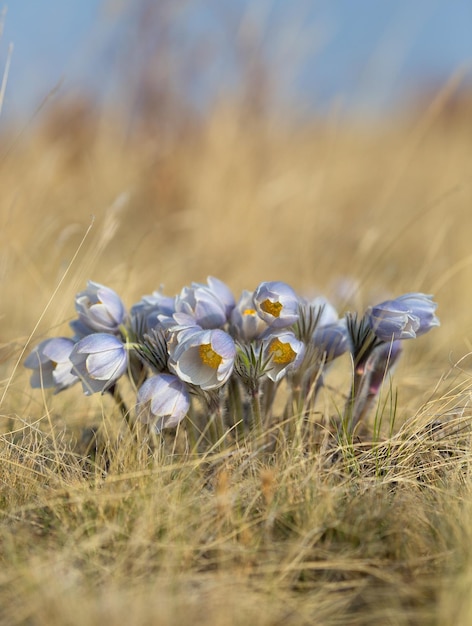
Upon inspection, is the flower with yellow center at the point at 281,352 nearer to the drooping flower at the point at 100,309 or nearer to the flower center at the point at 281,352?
the flower center at the point at 281,352

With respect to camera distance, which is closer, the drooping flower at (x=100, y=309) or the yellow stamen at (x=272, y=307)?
the yellow stamen at (x=272, y=307)

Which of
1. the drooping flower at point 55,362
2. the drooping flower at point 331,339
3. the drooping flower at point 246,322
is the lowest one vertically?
the drooping flower at point 55,362

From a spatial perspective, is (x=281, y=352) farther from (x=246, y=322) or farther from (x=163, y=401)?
(x=163, y=401)

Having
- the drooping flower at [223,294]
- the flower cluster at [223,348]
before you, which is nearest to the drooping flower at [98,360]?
the flower cluster at [223,348]

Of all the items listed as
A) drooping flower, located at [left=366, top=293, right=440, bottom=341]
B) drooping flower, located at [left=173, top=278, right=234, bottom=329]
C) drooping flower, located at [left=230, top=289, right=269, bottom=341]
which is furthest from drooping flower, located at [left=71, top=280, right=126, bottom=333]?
drooping flower, located at [left=366, top=293, right=440, bottom=341]

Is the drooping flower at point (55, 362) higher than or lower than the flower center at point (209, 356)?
lower

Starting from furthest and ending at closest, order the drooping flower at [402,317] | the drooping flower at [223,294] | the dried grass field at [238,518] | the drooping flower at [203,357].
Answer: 1. the drooping flower at [223,294]
2. the drooping flower at [402,317]
3. the drooping flower at [203,357]
4. the dried grass field at [238,518]
